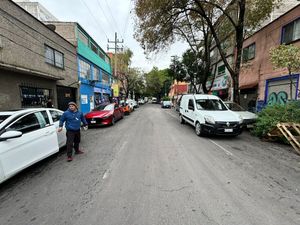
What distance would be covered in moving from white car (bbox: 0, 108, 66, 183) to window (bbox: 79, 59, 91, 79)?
13357mm

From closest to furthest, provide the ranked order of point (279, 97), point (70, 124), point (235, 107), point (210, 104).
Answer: point (70, 124) < point (210, 104) < point (235, 107) < point (279, 97)

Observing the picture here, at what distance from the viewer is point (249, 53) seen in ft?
48.5

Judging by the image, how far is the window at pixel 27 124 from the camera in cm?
375

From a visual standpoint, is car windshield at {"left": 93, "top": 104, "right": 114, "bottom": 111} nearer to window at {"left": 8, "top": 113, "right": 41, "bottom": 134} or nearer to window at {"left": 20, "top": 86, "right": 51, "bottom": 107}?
window at {"left": 20, "top": 86, "right": 51, "bottom": 107}

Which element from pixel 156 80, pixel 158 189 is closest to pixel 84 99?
pixel 158 189

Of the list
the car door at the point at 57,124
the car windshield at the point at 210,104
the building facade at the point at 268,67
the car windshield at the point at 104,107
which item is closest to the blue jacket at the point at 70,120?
the car door at the point at 57,124

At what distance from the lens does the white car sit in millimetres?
3244

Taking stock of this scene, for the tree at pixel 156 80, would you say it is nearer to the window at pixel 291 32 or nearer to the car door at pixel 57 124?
the window at pixel 291 32

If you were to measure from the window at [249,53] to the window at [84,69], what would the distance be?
53.1ft

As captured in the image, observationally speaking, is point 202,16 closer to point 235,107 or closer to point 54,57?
point 235,107

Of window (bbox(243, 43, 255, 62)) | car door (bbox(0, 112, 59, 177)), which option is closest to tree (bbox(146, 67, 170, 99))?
window (bbox(243, 43, 255, 62))

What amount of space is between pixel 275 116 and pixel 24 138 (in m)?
9.03

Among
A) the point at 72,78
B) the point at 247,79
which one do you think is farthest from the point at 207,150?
the point at 72,78

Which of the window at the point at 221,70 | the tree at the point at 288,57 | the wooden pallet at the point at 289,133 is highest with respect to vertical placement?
the window at the point at 221,70
